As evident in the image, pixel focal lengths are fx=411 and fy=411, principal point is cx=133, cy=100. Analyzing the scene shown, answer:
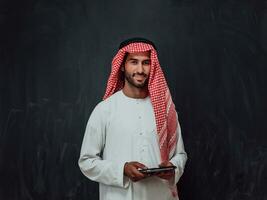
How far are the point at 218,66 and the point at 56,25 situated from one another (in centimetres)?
111

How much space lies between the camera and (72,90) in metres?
2.69

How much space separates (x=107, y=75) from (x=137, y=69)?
69cm

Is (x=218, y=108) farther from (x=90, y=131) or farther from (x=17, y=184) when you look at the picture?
(x=17, y=184)

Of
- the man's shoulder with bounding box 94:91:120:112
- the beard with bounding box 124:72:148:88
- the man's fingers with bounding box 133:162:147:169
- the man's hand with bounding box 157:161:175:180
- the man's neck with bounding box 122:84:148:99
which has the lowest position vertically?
the man's hand with bounding box 157:161:175:180

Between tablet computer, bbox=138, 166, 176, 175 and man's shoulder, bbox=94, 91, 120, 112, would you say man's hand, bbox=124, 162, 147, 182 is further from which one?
man's shoulder, bbox=94, 91, 120, 112

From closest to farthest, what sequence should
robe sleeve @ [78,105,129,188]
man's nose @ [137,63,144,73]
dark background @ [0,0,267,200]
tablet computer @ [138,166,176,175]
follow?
tablet computer @ [138,166,176,175]
robe sleeve @ [78,105,129,188]
man's nose @ [137,63,144,73]
dark background @ [0,0,267,200]

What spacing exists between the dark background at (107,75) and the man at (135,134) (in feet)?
1.96

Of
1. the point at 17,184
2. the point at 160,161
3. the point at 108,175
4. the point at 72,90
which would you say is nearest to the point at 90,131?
the point at 108,175

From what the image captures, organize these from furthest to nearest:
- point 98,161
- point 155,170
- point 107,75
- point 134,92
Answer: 1. point 107,75
2. point 134,92
3. point 98,161
4. point 155,170

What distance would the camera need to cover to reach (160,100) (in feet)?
6.82

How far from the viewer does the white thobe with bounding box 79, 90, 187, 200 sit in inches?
78.2

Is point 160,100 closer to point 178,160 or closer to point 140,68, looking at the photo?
point 140,68

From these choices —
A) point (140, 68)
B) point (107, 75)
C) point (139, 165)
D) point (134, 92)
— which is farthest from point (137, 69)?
point (107, 75)

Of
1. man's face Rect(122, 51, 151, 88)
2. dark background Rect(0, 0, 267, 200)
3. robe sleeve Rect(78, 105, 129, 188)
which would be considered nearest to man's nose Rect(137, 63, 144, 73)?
man's face Rect(122, 51, 151, 88)
